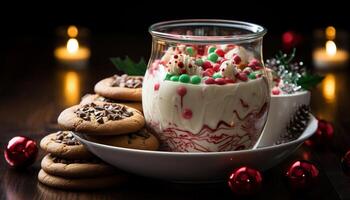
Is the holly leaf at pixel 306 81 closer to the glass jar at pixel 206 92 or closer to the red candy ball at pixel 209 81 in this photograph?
the glass jar at pixel 206 92

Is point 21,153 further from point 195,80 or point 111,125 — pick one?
point 195,80

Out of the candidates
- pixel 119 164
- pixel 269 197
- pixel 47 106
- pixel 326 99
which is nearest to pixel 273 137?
pixel 269 197

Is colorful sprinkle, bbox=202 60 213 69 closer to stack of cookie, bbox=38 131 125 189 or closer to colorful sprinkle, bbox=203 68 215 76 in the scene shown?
colorful sprinkle, bbox=203 68 215 76

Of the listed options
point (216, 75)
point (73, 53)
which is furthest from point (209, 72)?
point (73, 53)

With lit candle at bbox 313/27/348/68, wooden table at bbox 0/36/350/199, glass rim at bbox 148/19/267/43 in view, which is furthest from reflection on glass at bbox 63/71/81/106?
lit candle at bbox 313/27/348/68

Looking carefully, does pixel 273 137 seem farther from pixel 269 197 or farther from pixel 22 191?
pixel 22 191

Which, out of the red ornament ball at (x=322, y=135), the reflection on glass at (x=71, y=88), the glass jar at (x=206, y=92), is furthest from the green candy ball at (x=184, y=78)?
the reflection on glass at (x=71, y=88)
